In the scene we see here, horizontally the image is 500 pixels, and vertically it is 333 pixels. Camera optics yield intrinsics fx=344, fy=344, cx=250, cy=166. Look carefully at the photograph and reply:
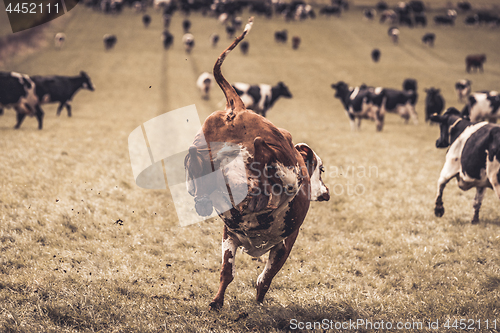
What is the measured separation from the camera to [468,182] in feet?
20.3

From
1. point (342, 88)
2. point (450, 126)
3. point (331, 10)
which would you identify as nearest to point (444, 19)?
point (331, 10)

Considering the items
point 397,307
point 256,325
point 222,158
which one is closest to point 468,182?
point 397,307

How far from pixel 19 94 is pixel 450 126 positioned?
13171mm

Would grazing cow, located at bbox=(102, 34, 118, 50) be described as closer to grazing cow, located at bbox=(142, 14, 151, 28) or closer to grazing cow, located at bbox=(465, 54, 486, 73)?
grazing cow, located at bbox=(142, 14, 151, 28)

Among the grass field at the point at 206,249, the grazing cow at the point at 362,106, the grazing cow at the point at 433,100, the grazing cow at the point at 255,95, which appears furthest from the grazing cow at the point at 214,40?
the grazing cow at the point at 433,100

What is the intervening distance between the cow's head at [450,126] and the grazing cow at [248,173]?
469 cm

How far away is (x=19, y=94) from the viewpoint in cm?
1198

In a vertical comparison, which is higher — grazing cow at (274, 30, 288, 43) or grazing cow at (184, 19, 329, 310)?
grazing cow at (184, 19, 329, 310)

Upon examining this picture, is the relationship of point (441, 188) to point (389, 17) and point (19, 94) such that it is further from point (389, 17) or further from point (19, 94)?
point (389, 17)

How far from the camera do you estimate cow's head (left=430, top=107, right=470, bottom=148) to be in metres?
6.64

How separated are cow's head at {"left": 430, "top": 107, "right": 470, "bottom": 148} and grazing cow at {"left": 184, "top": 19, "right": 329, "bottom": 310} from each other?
4.69 metres

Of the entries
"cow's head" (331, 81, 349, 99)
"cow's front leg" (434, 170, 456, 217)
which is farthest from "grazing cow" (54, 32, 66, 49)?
"cow's front leg" (434, 170, 456, 217)

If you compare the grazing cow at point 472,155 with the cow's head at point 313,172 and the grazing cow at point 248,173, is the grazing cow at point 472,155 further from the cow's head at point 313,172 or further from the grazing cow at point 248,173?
→ the grazing cow at point 248,173

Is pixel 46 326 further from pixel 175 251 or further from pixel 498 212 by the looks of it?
pixel 498 212
